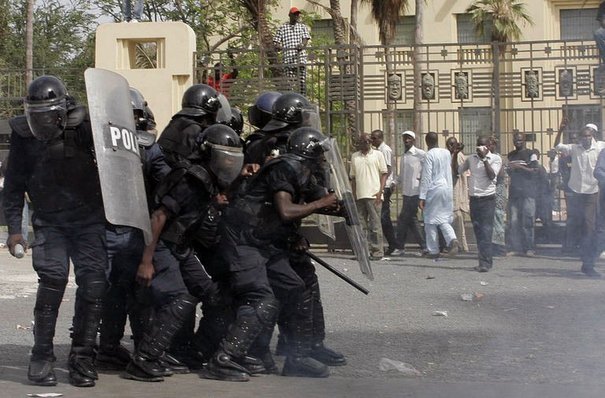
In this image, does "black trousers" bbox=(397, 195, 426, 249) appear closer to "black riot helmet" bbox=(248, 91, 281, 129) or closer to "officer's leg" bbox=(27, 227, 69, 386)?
"black riot helmet" bbox=(248, 91, 281, 129)

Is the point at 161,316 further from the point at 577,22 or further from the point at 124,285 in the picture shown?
the point at 577,22

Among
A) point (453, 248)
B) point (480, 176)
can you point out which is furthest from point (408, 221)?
point (480, 176)

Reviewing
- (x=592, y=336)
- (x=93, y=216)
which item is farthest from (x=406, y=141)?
(x=93, y=216)

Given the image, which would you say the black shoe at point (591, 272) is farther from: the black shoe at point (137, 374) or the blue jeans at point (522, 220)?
the black shoe at point (137, 374)

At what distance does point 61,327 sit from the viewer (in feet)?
27.7

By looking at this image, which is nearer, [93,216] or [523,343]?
[93,216]

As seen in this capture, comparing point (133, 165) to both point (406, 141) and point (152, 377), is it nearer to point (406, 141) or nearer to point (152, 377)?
point (152, 377)

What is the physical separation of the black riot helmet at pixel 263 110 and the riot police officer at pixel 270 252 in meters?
0.88

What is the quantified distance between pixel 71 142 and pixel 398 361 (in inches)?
96.5

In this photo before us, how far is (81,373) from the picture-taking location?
6.08 meters

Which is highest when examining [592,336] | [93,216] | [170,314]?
[93,216]

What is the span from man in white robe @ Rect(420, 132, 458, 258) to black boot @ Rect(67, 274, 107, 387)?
25.2 ft

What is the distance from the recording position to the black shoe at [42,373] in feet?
19.8

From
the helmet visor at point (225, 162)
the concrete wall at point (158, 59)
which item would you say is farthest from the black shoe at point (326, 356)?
the concrete wall at point (158, 59)
